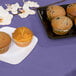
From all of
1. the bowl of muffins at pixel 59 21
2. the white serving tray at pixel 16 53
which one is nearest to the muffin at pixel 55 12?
the bowl of muffins at pixel 59 21

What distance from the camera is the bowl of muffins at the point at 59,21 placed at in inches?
24.5

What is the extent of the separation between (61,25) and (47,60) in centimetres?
13

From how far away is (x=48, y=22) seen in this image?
685 millimetres

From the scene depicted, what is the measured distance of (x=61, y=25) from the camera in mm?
617

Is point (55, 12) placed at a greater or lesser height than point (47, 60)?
greater

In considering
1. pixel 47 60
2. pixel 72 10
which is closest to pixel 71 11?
pixel 72 10

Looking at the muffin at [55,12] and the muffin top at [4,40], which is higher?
the muffin at [55,12]

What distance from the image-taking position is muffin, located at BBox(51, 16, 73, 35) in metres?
0.62

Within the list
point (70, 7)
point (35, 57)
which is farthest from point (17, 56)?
point (70, 7)

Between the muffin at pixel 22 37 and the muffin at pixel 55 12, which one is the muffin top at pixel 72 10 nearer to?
the muffin at pixel 55 12

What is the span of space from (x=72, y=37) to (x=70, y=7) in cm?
12

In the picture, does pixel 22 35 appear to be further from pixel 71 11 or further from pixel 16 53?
pixel 71 11

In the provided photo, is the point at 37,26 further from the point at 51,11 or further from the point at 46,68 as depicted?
the point at 46,68

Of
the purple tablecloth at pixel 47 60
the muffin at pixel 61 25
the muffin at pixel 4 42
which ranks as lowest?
the purple tablecloth at pixel 47 60
